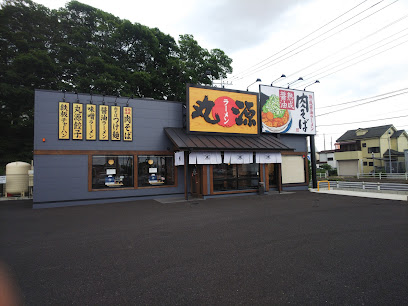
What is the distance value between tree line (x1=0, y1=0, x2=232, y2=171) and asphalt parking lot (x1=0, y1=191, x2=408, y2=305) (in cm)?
1718

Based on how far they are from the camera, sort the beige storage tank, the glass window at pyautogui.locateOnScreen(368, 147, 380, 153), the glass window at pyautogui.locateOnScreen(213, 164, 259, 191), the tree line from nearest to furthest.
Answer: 1. the glass window at pyautogui.locateOnScreen(213, 164, 259, 191)
2. the beige storage tank
3. the tree line
4. the glass window at pyautogui.locateOnScreen(368, 147, 380, 153)

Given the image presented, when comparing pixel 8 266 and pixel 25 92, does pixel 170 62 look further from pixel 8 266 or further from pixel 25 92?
pixel 8 266

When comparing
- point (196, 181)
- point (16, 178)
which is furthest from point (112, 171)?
point (16, 178)

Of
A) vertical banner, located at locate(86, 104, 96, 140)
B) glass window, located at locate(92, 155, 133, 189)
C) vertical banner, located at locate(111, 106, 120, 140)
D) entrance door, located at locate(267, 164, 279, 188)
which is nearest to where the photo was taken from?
vertical banner, located at locate(86, 104, 96, 140)

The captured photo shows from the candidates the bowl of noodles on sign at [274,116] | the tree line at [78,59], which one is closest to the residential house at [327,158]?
the tree line at [78,59]

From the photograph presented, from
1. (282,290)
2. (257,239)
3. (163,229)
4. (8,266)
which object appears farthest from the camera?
(163,229)

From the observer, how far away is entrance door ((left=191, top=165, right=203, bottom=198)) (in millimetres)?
15152

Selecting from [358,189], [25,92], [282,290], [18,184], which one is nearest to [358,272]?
[282,290]

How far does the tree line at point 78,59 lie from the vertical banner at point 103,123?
1064 cm

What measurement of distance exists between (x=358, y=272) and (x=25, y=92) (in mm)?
29473

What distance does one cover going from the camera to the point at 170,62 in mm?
27188

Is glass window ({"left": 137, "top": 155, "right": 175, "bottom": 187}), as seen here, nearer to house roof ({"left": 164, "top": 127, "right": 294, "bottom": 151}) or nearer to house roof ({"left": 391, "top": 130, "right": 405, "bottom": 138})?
house roof ({"left": 164, "top": 127, "right": 294, "bottom": 151})

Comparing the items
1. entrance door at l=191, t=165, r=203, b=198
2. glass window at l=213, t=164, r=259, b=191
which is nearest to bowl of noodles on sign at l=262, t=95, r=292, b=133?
glass window at l=213, t=164, r=259, b=191

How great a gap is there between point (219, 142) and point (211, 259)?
10.7 meters
